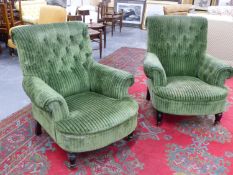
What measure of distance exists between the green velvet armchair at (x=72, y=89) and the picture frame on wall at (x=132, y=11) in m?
Answer: 5.49

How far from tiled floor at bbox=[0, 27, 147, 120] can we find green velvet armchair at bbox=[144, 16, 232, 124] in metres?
1.54

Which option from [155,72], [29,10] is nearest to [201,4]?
[29,10]

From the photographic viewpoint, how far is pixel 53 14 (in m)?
4.30

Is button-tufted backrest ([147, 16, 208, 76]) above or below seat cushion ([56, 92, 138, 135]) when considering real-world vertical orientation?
above

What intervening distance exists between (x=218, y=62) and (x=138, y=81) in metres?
1.29

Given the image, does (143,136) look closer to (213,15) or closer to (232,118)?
(232,118)

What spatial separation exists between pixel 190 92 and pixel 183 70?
0.57 meters

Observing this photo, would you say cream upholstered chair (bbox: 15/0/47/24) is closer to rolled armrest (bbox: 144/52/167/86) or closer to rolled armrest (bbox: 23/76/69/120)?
rolled armrest (bbox: 144/52/167/86)

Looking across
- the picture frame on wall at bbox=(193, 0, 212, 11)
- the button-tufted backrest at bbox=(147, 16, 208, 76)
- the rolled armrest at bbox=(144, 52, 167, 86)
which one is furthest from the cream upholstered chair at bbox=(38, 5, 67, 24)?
the picture frame on wall at bbox=(193, 0, 212, 11)

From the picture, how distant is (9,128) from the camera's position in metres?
2.35

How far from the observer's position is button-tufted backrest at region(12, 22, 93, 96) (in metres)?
1.96

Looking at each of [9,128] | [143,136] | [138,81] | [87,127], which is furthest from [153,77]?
[9,128]

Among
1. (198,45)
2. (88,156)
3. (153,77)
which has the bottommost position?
(88,156)

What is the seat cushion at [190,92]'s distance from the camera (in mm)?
2295
